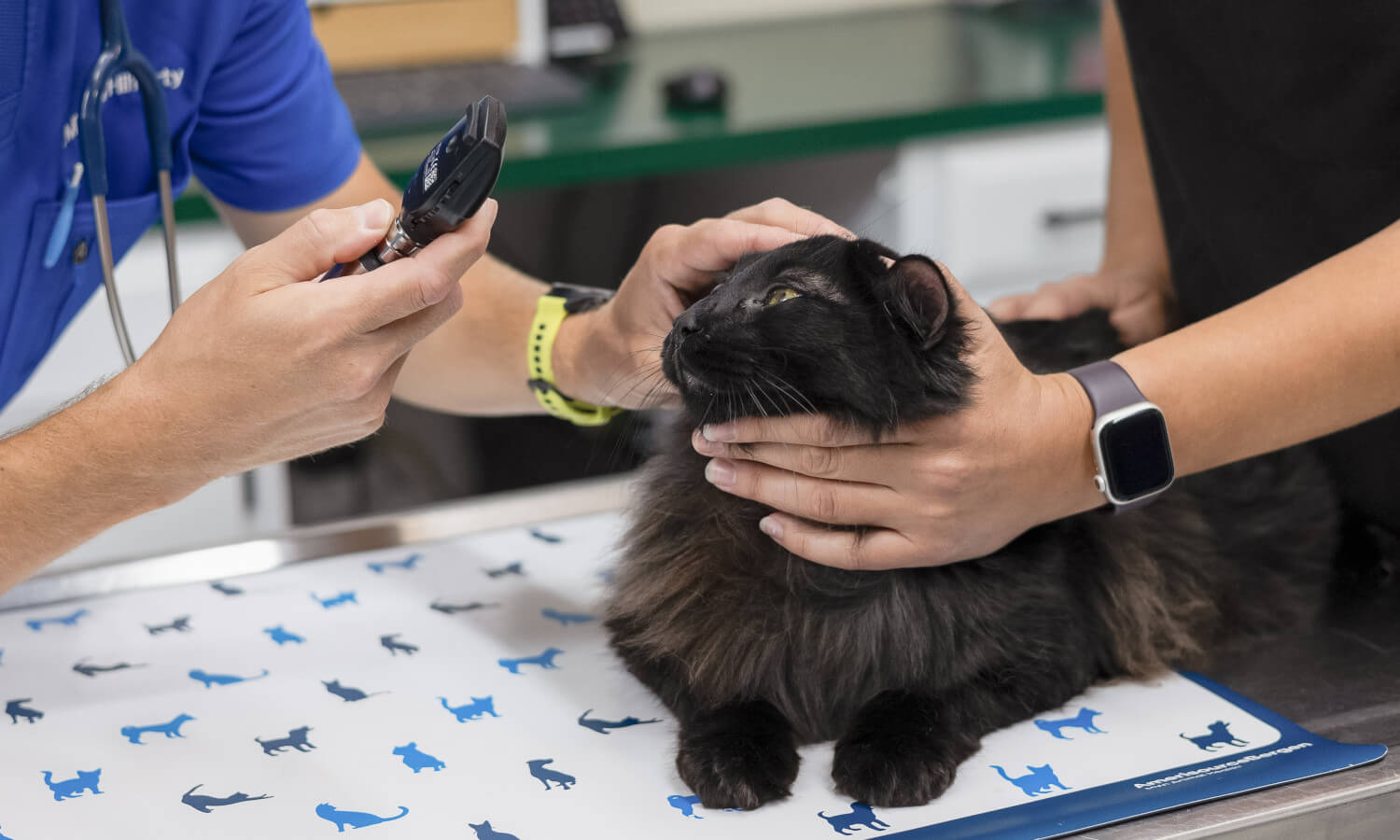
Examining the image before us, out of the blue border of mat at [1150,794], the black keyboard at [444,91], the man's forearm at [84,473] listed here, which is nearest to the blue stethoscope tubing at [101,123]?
the man's forearm at [84,473]

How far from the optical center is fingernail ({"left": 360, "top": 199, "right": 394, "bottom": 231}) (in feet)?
2.59

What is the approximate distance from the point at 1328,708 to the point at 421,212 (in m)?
0.75

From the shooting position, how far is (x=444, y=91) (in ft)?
7.27

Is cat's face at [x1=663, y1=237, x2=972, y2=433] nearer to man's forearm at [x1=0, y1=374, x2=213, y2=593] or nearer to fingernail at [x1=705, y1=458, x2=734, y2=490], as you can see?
fingernail at [x1=705, y1=458, x2=734, y2=490]

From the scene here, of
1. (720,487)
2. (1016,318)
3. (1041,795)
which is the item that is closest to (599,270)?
(1016,318)

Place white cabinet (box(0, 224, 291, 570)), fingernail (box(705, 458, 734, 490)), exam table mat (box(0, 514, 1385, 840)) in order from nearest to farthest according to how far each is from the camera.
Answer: exam table mat (box(0, 514, 1385, 840))
fingernail (box(705, 458, 734, 490))
white cabinet (box(0, 224, 291, 570))

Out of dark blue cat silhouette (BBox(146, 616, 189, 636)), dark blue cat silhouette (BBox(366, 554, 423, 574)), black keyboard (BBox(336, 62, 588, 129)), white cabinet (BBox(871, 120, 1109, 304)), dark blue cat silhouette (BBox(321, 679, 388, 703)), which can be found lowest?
dark blue cat silhouette (BBox(366, 554, 423, 574))

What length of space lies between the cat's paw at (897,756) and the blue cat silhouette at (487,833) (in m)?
0.22

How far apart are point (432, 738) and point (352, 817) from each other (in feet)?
0.33

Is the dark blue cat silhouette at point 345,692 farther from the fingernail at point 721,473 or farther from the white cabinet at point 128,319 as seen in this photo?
the white cabinet at point 128,319

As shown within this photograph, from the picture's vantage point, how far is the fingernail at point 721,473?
36.2 inches

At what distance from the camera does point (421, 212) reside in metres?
0.75

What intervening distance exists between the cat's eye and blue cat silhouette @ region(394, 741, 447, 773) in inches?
15.7

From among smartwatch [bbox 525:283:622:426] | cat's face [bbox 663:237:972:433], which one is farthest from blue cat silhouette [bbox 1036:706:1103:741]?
smartwatch [bbox 525:283:622:426]
